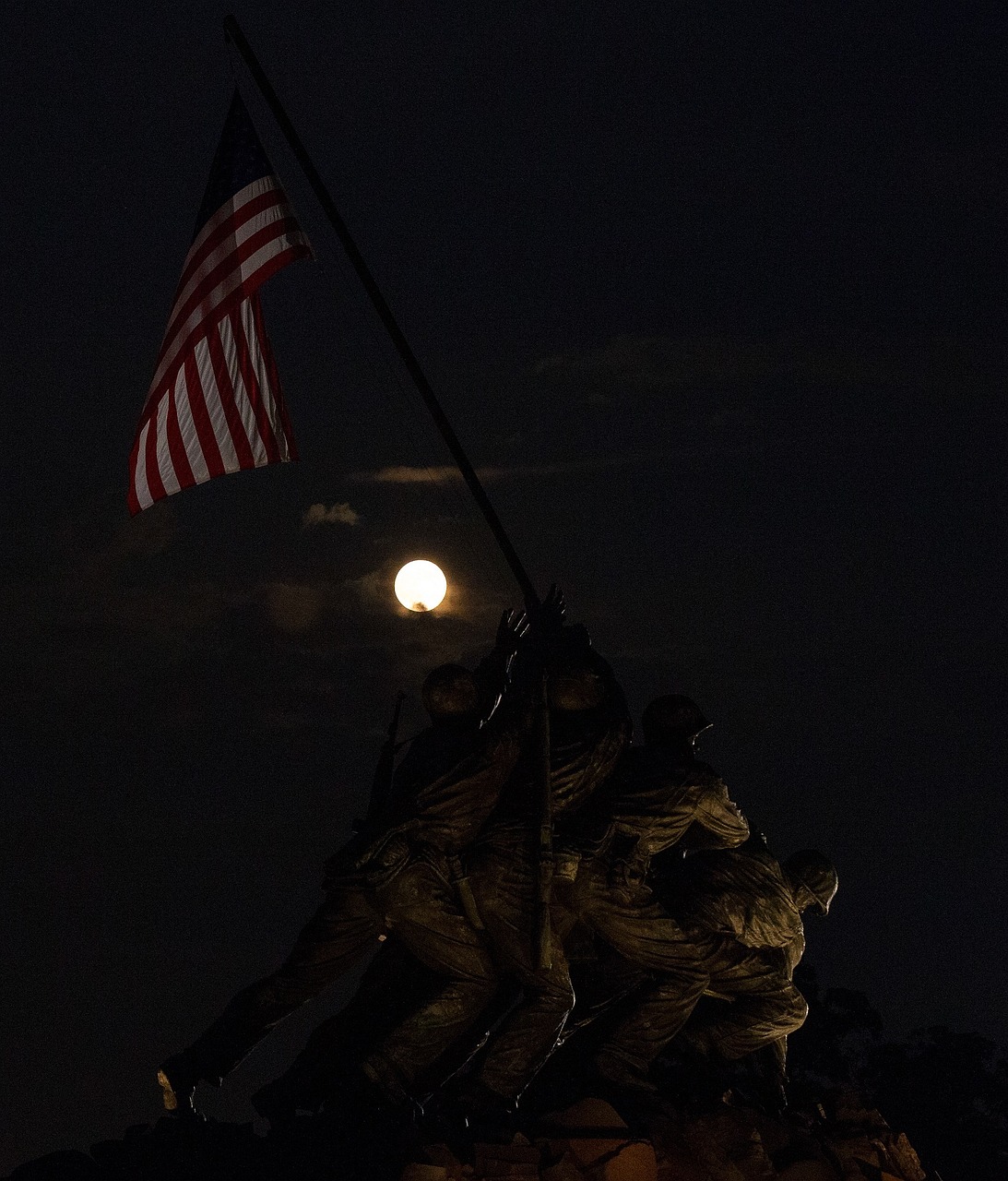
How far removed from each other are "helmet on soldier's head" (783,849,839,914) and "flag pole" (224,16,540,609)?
2.84m

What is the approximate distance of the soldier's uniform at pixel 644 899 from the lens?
17.3 metres

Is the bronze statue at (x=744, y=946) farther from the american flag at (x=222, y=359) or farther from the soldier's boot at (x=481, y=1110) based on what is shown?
the american flag at (x=222, y=359)

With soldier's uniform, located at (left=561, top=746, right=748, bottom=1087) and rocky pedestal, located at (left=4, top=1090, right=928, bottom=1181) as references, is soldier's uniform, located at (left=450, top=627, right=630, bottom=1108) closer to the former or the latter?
soldier's uniform, located at (left=561, top=746, right=748, bottom=1087)

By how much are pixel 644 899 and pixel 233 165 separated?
20.3ft

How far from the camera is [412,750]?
17562 mm

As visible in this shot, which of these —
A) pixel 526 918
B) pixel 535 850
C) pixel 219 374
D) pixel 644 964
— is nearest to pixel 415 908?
pixel 526 918

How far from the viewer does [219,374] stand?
1808 cm

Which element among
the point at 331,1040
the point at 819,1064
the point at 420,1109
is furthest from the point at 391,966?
the point at 819,1064

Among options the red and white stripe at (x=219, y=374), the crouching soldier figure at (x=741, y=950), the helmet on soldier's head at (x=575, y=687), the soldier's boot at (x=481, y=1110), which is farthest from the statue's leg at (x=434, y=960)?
the red and white stripe at (x=219, y=374)

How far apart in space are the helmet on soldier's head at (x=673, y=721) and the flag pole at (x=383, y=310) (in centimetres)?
125

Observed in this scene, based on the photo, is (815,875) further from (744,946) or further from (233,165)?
(233,165)

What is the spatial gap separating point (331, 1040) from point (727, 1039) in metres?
2.88

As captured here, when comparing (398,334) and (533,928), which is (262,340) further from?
(533,928)

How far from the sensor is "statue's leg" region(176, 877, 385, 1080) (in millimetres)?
17375
